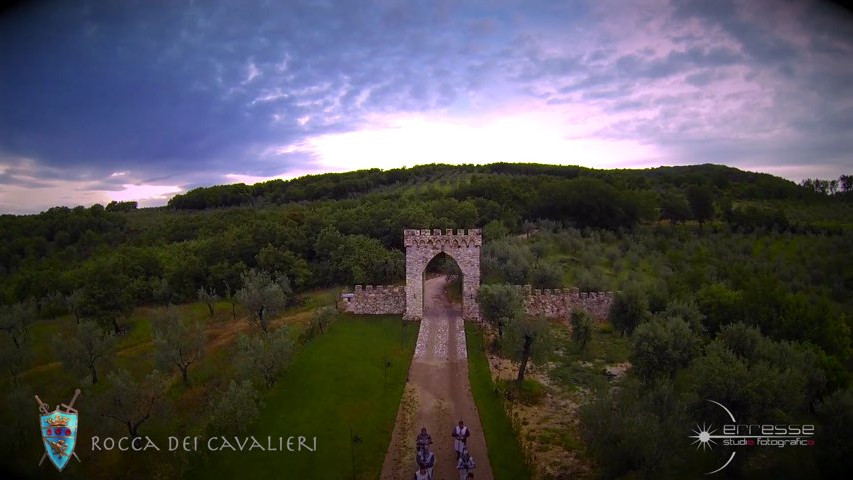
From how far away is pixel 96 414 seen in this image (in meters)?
17.5

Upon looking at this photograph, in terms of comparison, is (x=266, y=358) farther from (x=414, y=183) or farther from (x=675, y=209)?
(x=414, y=183)

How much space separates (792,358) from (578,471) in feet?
32.3

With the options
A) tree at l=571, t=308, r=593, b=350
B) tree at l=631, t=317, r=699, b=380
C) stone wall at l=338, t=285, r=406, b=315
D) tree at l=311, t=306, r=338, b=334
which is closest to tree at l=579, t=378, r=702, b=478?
tree at l=631, t=317, r=699, b=380

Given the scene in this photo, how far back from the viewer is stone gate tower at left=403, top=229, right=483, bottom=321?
34062 millimetres

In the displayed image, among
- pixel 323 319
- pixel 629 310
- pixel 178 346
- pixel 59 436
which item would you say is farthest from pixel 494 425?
pixel 178 346

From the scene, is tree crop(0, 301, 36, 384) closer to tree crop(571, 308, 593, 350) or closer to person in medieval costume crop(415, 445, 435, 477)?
person in medieval costume crop(415, 445, 435, 477)

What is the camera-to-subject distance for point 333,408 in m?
21.1

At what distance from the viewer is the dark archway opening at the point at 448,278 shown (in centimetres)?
3909

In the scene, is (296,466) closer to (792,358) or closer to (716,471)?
(716,471)

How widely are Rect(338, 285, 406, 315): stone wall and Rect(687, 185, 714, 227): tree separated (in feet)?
179

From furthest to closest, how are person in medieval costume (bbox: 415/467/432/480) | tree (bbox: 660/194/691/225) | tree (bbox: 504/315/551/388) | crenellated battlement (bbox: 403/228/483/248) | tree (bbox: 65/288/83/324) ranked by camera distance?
tree (bbox: 660/194/691/225), tree (bbox: 65/288/83/324), crenellated battlement (bbox: 403/228/483/248), tree (bbox: 504/315/551/388), person in medieval costume (bbox: 415/467/432/480)

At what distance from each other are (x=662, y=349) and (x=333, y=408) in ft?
48.5

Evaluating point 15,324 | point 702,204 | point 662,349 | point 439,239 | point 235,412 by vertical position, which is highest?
point 702,204

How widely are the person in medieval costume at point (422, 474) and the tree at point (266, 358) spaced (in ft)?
30.5
